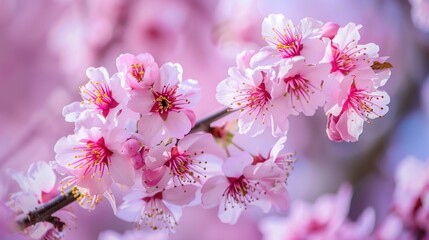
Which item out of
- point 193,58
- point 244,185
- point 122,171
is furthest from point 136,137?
point 193,58

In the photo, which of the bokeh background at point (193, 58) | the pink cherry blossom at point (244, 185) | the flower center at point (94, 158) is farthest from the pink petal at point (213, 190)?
the bokeh background at point (193, 58)

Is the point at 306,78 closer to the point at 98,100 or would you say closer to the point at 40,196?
the point at 98,100

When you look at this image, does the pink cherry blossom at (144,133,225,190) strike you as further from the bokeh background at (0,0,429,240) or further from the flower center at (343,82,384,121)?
the bokeh background at (0,0,429,240)

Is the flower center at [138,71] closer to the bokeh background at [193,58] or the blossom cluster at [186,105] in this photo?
the blossom cluster at [186,105]

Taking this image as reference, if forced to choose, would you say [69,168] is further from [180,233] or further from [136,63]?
[180,233]

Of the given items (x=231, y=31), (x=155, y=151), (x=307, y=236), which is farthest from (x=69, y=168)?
(x=231, y=31)
